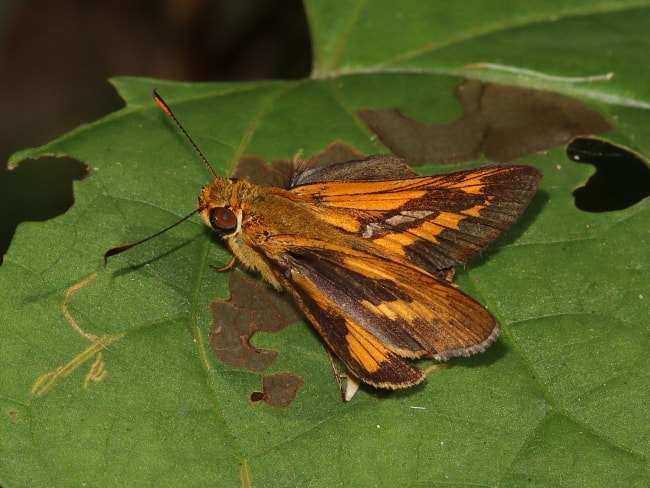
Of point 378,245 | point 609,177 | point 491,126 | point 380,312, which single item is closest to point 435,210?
point 378,245

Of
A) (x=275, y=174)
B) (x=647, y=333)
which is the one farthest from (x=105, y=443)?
(x=647, y=333)

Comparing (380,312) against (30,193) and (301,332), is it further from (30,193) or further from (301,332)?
(30,193)

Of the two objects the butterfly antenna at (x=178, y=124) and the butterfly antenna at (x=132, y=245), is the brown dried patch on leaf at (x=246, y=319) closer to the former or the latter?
the butterfly antenna at (x=132, y=245)

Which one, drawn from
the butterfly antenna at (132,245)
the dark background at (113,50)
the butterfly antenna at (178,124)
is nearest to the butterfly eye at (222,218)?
the butterfly antenna at (132,245)

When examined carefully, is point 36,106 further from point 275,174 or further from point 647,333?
point 647,333

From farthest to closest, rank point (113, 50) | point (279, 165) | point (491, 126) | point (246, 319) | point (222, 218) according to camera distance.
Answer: point (113, 50)
point (491, 126)
point (279, 165)
point (246, 319)
point (222, 218)
